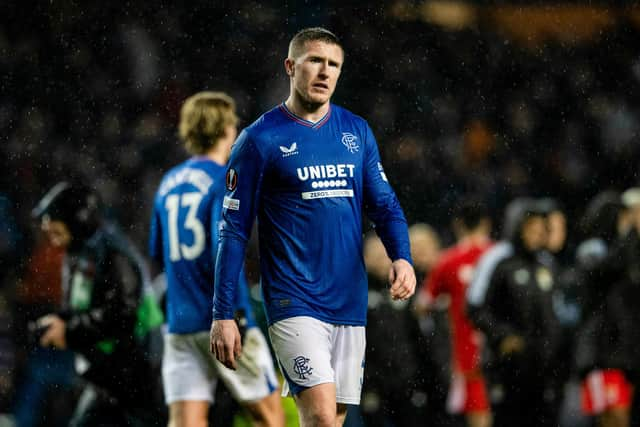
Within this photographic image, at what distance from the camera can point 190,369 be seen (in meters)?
4.89

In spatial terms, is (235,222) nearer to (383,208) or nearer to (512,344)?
(383,208)

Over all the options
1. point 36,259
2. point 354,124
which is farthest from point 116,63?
point 354,124

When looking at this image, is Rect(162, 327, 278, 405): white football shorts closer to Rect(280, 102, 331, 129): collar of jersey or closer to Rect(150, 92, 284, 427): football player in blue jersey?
Rect(150, 92, 284, 427): football player in blue jersey

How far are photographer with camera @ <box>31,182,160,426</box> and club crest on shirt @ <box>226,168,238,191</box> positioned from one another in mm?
1683

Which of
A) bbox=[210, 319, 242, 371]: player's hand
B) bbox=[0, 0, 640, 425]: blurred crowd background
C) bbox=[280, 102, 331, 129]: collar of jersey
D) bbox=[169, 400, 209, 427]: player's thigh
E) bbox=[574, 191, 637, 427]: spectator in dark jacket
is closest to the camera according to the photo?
bbox=[210, 319, 242, 371]: player's hand

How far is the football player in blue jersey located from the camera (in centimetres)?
Answer: 480

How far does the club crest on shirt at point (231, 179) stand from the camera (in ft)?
11.9

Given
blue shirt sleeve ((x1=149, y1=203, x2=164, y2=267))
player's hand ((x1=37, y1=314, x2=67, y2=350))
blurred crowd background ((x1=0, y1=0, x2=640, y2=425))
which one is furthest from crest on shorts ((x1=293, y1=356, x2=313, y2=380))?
blurred crowd background ((x1=0, y1=0, x2=640, y2=425))

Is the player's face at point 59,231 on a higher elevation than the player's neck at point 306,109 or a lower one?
lower

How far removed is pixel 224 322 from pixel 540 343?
11.1 feet

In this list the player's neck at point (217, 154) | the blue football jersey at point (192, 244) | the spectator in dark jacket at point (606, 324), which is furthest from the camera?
the spectator in dark jacket at point (606, 324)

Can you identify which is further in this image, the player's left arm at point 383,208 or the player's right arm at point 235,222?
the player's left arm at point 383,208

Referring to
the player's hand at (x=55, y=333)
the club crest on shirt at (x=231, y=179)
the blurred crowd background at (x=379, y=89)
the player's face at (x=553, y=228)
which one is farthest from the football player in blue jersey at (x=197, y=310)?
the blurred crowd background at (x=379, y=89)

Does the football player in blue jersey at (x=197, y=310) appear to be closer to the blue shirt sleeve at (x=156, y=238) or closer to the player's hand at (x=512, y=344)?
the blue shirt sleeve at (x=156, y=238)
